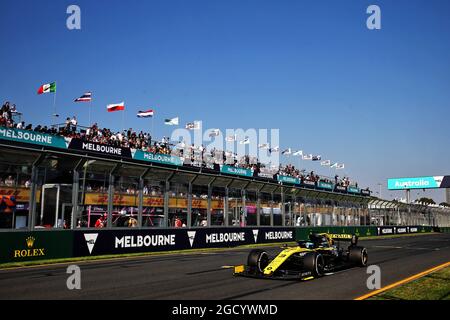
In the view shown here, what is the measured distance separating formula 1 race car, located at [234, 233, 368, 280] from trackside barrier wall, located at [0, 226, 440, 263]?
8.62 m

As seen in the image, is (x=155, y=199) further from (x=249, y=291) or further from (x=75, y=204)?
(x=249, y=291)

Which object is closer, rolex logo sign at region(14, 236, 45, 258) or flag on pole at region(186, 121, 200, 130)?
rolex logo sign at region(14, 236, 45, 258)

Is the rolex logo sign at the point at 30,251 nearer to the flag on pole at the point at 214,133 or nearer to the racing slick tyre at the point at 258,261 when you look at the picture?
the racing slick tyre at the point at 258,261

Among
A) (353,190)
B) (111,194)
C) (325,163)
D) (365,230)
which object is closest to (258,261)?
(111,194)

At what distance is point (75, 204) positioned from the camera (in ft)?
62.2

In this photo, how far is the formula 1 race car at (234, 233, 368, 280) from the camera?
36.7 feet

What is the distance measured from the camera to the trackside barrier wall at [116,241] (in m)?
16.2

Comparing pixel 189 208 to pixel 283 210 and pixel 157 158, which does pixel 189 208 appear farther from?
pixel 283 210

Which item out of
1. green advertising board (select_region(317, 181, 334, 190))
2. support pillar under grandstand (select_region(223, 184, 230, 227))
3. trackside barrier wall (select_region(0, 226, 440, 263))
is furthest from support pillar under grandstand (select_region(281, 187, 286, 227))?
support pillar under grandstand (select_region(223, 184, 230, 227))

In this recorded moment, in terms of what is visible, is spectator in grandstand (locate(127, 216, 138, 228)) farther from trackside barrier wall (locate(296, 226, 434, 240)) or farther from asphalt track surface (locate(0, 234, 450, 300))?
trackside barrier wall (locate(296, 226, 434, 240))

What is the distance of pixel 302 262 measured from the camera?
12039 millimetres
